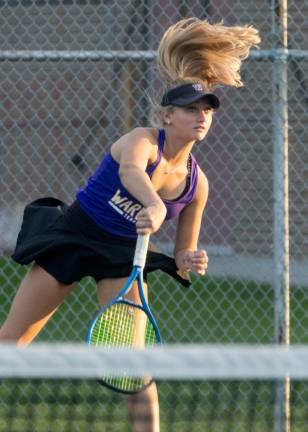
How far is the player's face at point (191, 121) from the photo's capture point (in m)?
4.42

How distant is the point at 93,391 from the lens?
603cm

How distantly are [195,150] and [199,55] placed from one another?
4.61 meters

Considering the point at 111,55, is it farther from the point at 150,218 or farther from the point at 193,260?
the point at 150,218

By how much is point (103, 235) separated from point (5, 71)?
5.81 m

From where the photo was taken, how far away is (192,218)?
463 cm

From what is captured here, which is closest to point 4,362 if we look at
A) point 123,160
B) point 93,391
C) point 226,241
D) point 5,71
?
point 123,160

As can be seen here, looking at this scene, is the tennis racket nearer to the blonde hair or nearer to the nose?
the nose

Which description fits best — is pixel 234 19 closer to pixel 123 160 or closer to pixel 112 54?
pixel 112 54

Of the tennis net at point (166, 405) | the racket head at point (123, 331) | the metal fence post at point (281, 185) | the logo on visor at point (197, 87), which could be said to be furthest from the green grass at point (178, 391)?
the logo on visor at point (197, 87)

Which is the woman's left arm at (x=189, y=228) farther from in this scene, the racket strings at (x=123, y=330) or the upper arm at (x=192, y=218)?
the racket strings at (x=123, y=330)

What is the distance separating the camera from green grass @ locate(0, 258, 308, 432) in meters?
5.42

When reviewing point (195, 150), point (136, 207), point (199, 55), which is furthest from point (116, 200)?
point (195, 150)

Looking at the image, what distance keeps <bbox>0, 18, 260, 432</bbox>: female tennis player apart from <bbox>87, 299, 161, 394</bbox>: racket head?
9cm

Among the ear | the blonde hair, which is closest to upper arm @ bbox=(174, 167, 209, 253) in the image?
the ear
